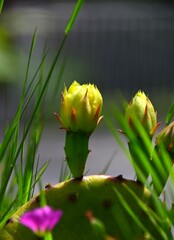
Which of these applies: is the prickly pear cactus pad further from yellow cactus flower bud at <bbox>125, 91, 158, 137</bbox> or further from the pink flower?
the pink flower

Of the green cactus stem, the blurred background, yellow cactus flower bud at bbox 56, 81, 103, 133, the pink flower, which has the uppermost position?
yellow cactus flower bud at bbox 56, 81, 103, 133

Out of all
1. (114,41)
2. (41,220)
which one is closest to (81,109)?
(41,220)

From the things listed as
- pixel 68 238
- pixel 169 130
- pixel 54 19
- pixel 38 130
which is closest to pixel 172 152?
pixel 169 130

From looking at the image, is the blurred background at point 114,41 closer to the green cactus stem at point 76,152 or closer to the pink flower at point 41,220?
the green cactus stem at point 76,152

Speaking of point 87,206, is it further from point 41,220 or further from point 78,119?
point 41,220

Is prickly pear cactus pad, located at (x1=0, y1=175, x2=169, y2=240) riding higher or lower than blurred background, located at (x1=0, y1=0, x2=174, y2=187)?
higher

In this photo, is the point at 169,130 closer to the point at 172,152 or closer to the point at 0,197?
the point at 172,152

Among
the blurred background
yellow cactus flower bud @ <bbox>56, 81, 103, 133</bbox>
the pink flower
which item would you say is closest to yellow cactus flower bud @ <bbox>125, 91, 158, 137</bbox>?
yellow cactus flower bud @ <bbox>56, 81, 103, 133</bbox>
